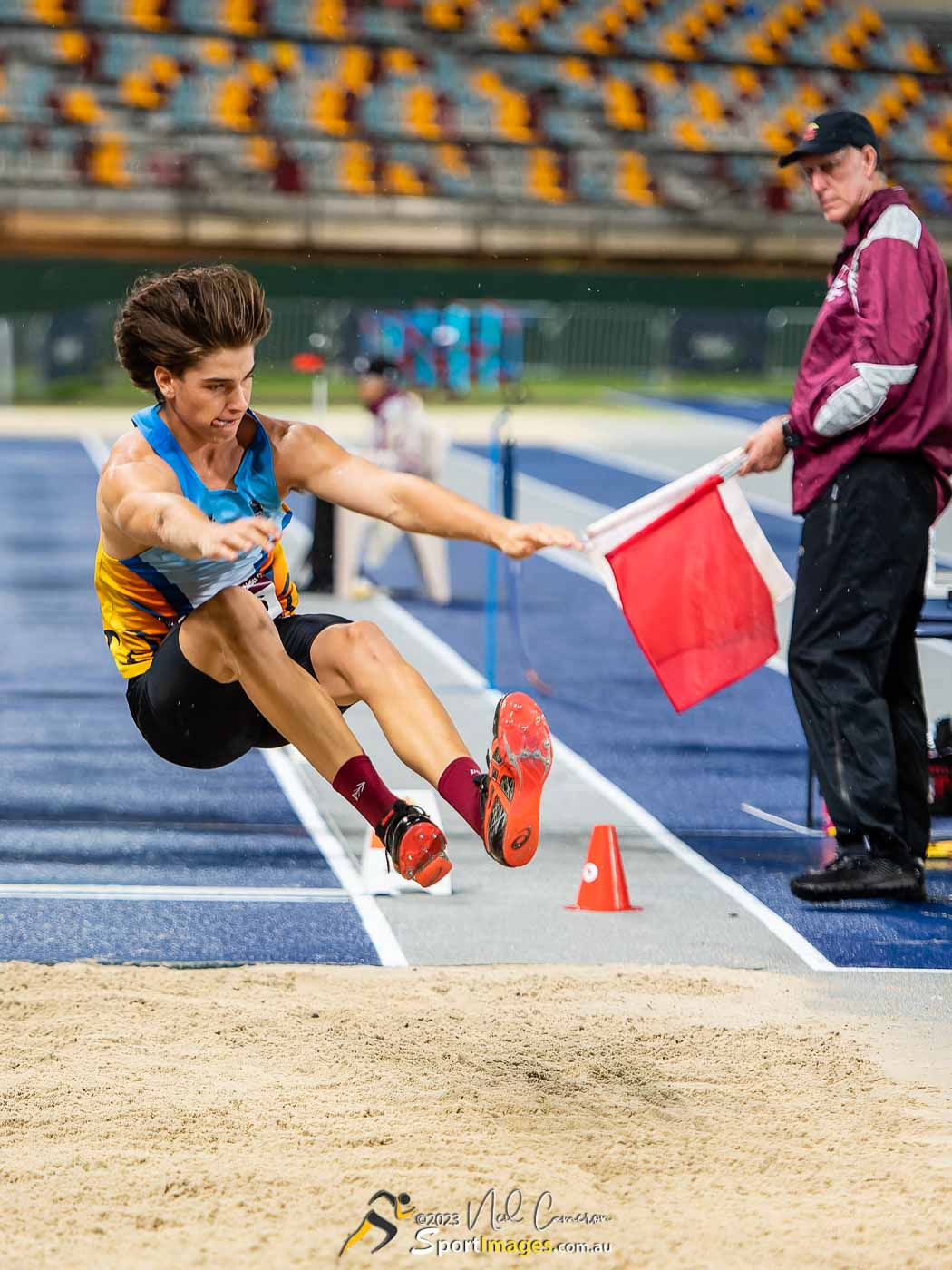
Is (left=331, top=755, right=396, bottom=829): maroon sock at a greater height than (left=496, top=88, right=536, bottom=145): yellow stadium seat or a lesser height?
lesser

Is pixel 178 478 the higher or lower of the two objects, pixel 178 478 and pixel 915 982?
the higher

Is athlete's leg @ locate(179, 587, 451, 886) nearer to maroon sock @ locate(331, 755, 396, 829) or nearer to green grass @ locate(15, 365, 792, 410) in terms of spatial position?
maroon sock @ locate(331, 755, 396, 829)

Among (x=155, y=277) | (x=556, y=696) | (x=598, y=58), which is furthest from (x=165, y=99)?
(x=155, y=277)

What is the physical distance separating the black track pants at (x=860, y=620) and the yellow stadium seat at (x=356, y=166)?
1502 cm

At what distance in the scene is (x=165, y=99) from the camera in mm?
23219

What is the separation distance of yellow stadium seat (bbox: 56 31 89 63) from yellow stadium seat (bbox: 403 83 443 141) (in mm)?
4407

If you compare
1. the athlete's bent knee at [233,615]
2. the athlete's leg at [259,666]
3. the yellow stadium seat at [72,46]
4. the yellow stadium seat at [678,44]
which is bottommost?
the athlete's leg at [259,666]

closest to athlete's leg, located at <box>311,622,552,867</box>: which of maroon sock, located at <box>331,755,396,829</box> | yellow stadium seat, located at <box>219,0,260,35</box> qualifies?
maroon sock, located at <box>331,755,396,829</box>

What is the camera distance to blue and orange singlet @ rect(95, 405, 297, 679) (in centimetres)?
402

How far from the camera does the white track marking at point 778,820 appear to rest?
278 inches

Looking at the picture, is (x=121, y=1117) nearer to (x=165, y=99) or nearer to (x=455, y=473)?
(x=455, y=473)

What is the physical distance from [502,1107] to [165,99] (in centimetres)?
2128

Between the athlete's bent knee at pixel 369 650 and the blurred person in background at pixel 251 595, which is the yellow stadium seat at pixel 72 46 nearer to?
the blurred person in background at pixel 251 595

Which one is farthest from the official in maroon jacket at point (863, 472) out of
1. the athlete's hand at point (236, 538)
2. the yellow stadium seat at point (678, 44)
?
the yellow stadium seat at point (678, 44)
